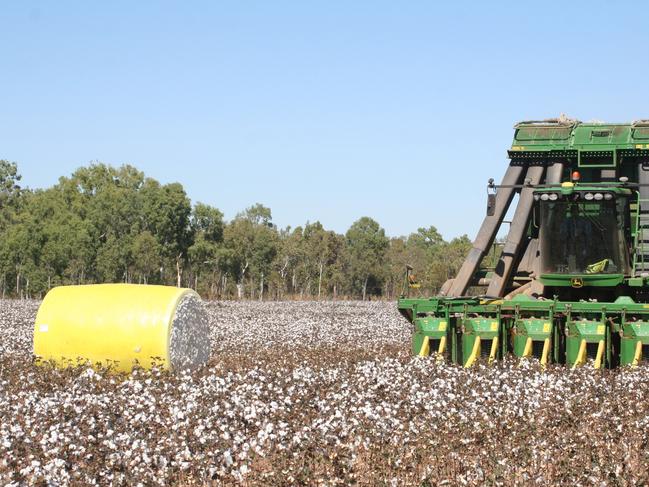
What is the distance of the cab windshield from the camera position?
61.0 feet

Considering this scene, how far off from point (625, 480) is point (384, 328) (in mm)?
23378

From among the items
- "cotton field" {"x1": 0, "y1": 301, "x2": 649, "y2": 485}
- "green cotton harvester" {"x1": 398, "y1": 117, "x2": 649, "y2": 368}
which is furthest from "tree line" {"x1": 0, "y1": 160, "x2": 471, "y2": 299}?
"cotton field" {"x1": 0, "y1": 301, "x2": 649, "y2": 485}

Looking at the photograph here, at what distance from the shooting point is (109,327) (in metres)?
15.7

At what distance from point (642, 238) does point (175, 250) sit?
83.4 meters

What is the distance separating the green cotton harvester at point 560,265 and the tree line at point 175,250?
6396 centimetres

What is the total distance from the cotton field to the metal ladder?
3.70 metres

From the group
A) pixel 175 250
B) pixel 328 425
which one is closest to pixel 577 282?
pixel 328 425

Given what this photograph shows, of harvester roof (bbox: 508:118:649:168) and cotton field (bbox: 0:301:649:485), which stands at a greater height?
harvester roof (bbox: 508:118:649:168)

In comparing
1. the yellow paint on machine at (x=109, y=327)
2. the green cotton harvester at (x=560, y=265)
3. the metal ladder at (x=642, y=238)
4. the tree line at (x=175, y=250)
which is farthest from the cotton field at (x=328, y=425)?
the tree line at (x=175, y=250)

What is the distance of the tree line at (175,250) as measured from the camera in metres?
90.1

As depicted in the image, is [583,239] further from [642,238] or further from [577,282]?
[642,238]

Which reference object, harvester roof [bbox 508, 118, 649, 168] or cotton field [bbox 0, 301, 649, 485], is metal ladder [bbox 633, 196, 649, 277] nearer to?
harvester roof [bbox 508, 118, 649, 168]

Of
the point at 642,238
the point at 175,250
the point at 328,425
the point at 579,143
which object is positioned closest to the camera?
the point at 328,425

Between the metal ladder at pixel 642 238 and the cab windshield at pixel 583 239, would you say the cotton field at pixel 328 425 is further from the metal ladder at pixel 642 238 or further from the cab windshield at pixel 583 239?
the metal ladder at pixel 642 238
